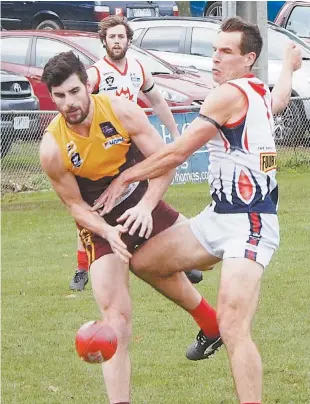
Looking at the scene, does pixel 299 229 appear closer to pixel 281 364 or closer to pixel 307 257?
pixel 307 257

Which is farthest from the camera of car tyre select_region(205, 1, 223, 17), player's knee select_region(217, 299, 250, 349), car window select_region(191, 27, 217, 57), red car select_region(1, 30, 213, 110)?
car tyre select_region(205, 1, 223, 17)

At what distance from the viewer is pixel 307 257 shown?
10.7 meters

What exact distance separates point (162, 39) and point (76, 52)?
10.7 ft

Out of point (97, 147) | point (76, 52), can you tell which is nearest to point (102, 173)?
point (97, 147)

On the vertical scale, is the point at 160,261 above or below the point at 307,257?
above

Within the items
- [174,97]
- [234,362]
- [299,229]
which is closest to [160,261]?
[234,362]

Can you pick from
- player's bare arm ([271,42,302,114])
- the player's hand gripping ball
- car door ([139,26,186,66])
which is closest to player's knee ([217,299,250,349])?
the player's hand gripping ball

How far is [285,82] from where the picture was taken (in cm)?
729

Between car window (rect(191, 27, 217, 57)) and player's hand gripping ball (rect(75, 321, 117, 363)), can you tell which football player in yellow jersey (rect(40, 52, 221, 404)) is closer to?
player's hand gripping ball (rect(75, 321, 117, 363))

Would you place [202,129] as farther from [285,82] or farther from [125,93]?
[125,93]

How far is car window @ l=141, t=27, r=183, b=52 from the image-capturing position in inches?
774

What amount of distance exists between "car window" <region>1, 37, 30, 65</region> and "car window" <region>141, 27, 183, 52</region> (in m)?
2.87

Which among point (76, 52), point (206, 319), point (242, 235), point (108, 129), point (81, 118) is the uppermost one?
point (81, 118)

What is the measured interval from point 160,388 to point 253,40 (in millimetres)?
2170
